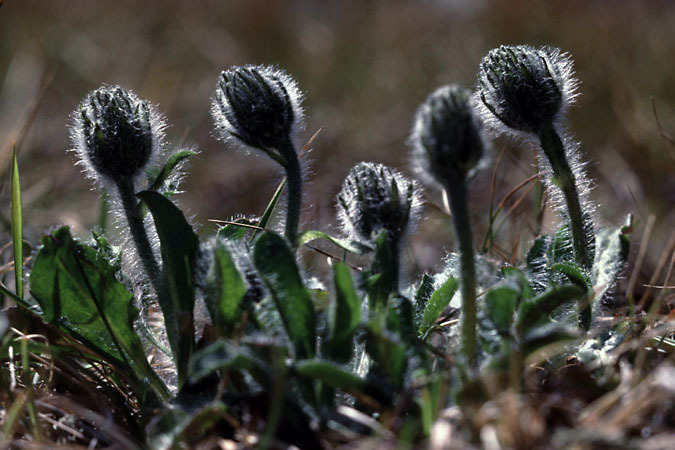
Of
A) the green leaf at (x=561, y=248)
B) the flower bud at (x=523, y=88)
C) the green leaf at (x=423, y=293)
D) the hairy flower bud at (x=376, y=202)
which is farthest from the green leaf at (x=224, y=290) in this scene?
the green leaf at (x=561, y=248)

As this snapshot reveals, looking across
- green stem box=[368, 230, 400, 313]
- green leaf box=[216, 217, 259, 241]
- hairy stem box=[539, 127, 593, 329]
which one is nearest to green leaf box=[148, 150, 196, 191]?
green leaf box=[216, 217, 259, 241]

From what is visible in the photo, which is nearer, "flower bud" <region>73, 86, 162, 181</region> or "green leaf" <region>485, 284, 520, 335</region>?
"green leaf" <region>485, 284, 520, 335</region>

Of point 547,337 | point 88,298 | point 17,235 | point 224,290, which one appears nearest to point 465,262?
point 547,337

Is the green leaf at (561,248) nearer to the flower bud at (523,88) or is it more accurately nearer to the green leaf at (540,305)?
the flower bud at (523,88)

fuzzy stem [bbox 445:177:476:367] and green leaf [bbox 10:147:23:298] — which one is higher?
green leaf [bbox 10:147:23:298]

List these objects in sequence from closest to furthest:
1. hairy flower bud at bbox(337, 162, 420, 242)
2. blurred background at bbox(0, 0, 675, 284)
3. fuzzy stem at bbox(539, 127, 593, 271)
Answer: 1. hairy flower bud at bbox(337, 162, 420, 242)
2. fuzzy stem at bbox(539, 127, 593, 271)
3. blurred background at bbox(0, 0, 675, 284)

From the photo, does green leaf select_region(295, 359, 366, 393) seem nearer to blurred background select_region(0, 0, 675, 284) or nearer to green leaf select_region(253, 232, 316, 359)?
green leaf select_region(253, 232, 316, 359)

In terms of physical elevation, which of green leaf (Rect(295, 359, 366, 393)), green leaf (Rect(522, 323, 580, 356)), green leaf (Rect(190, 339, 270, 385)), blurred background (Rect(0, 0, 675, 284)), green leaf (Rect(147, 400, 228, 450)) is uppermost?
blurred background (Rect(0, 0, 675, 284))
